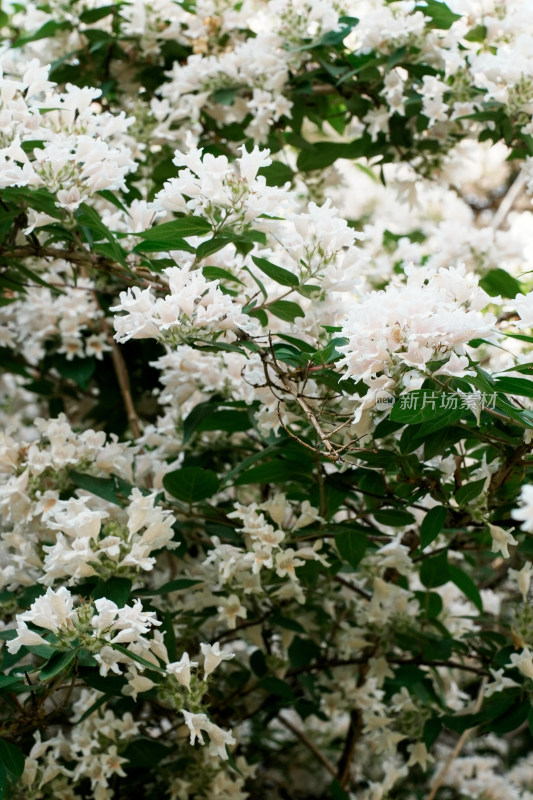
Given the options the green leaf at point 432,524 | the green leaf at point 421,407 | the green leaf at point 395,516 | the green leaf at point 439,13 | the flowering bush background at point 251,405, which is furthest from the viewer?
the green leaf at point 439,13

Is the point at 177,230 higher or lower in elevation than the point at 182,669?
higher

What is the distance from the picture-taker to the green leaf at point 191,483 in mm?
1605

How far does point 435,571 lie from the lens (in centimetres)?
182

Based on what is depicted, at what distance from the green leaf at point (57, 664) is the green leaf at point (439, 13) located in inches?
59.1

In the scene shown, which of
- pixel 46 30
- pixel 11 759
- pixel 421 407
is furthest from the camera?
pixel 46 30

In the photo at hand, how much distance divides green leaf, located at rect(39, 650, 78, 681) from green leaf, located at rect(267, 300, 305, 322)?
601 millimetres

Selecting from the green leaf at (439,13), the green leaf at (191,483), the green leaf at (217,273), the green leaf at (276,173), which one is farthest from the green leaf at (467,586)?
the green leaf at (439,13)

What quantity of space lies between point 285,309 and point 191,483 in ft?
1.20

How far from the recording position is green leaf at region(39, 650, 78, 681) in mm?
1174

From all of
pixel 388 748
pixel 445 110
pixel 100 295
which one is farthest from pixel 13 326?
pixel 388 748

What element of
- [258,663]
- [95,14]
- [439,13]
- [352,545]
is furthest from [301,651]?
[95,14]

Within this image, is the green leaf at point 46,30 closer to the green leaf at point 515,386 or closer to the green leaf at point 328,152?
the green leaf at point 328,152

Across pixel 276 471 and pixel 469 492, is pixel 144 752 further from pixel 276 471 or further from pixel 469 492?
pixel 469 492

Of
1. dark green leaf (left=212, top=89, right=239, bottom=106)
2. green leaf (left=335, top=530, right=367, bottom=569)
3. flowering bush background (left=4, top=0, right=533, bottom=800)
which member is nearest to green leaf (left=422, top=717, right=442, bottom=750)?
flowering bush background (left=4, top=0, right=533, bottom=800)
